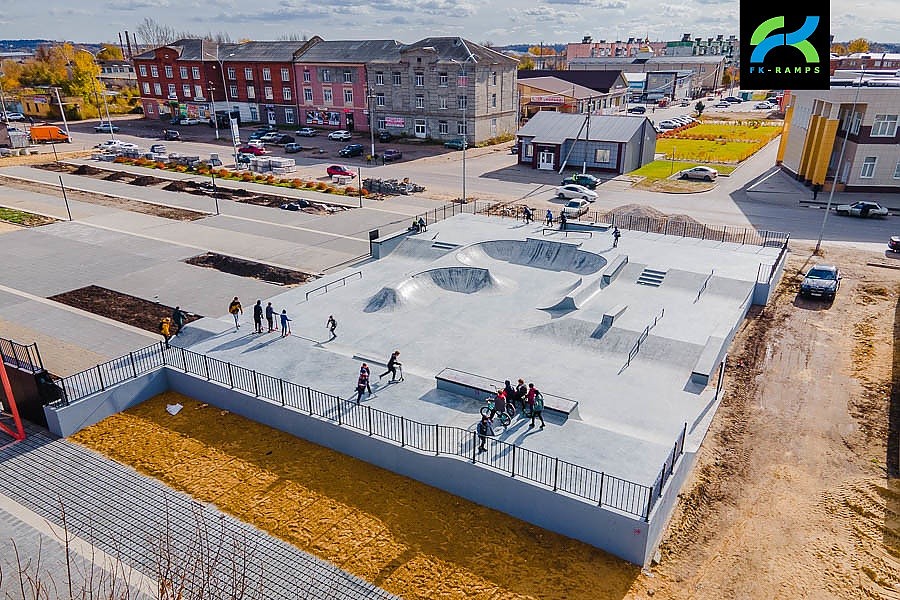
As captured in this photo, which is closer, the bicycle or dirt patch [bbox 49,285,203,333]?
the bicycle

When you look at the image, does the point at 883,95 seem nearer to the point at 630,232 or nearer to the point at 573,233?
the point at 630,232

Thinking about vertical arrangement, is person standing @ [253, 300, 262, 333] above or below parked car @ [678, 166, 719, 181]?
above

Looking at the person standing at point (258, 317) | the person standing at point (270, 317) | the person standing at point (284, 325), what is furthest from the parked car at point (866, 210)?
the person standing at point (258, 317)

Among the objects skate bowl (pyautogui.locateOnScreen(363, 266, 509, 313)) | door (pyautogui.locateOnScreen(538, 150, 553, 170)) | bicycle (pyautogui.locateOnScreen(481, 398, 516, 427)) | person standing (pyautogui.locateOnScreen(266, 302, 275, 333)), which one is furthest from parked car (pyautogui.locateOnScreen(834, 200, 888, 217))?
person standing (pyautogui.locateOnScreen(266, 302, 275, 333))

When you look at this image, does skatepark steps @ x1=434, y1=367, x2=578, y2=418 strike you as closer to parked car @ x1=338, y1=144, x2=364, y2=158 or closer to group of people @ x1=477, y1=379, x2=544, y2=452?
group of people @ x1=477, y1=379, x2=544, y2=452

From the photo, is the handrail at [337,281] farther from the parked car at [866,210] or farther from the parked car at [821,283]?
the parked car at [866,210]

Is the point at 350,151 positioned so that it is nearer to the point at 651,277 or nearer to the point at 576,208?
the point at 576,208
